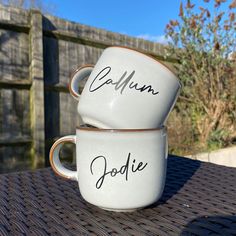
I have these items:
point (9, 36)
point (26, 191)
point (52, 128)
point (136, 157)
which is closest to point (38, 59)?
point (9, 36)

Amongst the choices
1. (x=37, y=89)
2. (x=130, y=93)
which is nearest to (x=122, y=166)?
(x=130, y=93)

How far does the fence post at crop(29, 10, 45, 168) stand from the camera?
2457mm

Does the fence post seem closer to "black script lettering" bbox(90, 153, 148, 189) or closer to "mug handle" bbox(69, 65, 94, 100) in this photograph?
"mug handle" bbox(69, 65, 94, 100)

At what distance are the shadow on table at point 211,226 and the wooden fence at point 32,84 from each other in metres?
2.15

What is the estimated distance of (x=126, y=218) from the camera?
1.65 feet

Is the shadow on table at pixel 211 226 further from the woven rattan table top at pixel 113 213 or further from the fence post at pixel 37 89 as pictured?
the fence post at pixel 37 89

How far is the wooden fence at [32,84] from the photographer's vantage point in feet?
7.86

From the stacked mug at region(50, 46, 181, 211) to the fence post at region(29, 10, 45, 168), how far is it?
205 centimetres

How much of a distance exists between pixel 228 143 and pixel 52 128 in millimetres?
2158

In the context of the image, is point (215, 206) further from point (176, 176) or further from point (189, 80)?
point (189, 80)

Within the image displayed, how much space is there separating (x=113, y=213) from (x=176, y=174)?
0.32 metres

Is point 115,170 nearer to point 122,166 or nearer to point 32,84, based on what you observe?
point 122,166

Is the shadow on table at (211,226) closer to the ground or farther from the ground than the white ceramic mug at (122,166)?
closer to the ground

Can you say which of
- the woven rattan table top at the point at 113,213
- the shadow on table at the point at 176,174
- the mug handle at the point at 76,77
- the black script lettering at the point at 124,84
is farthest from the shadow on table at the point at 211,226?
the mug handle at the point at 76,77
